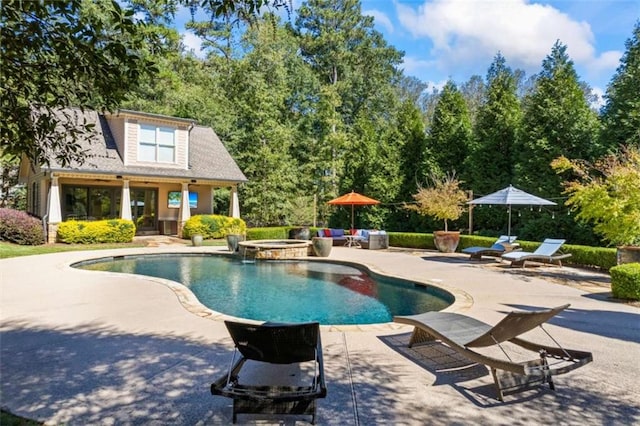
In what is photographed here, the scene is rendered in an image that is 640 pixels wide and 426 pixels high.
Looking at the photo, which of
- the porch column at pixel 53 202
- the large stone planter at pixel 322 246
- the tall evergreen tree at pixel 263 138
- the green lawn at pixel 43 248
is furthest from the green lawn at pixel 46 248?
the tall evergreen tree at pixel 263 138

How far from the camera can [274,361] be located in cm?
362

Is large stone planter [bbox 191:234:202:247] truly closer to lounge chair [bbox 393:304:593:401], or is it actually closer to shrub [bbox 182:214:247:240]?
shrub [bbox 182:214:247:240]

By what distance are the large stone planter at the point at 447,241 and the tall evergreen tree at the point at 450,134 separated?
4.73m

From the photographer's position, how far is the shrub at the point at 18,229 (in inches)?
630

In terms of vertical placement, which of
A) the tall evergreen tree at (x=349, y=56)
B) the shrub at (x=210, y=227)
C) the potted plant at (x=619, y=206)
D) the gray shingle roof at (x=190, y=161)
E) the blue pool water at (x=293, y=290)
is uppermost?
the tall evergreen tree at (x=349, y=56)

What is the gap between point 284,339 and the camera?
337cm

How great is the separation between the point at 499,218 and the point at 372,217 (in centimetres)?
615

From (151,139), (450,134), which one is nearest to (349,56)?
(450,134)

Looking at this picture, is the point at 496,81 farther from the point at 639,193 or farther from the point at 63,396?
the point at 63,396

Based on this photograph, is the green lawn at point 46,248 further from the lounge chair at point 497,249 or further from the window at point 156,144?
the lounge chair at point 497,249

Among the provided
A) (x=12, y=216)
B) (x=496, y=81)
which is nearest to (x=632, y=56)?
(x=496, y=81)

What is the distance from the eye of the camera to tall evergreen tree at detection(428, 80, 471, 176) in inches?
768

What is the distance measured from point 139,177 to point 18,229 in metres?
5.11

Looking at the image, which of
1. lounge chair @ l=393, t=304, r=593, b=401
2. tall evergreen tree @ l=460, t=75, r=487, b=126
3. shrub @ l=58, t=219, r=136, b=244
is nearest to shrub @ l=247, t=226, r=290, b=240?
shrub @ l=58, t=219, r=136, b=244
